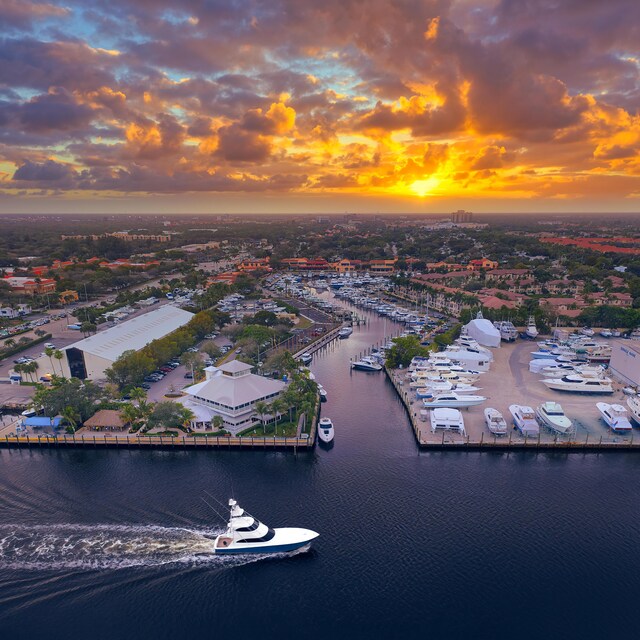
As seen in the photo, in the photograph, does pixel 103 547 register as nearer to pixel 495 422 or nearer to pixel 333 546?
pixel 333 546

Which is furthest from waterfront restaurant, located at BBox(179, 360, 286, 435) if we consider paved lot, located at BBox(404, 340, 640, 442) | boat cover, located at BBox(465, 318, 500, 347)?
boat cover, located at BBox(465, 318, 500, 347)

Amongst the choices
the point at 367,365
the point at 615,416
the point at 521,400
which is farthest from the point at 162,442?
the point at 615,416

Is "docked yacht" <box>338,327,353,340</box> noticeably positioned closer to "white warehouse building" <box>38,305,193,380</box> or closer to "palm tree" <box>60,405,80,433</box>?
"white warehouse building" <box>38,305,193,380</box>

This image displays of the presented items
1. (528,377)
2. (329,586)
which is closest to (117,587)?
(329,586)

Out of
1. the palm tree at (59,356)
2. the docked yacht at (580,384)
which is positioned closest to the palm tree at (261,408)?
the palm tree at (59,356)

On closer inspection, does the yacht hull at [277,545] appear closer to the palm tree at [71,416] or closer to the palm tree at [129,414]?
the palm tree at [129,414]
